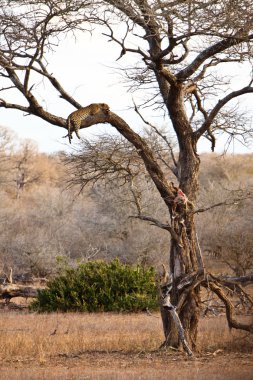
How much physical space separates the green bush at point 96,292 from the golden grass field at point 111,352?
7.69ft

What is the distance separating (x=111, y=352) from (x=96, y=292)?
797cm

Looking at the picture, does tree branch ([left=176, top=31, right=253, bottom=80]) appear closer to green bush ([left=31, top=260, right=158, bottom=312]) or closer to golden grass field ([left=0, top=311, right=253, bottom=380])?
golden grass field ([left=0, top=311, right=253, bottom=380])

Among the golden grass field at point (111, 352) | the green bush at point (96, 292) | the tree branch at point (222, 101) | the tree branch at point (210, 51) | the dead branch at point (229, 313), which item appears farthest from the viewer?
the green bush at point (96, 292)

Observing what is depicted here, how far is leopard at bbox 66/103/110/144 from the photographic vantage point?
1169cm

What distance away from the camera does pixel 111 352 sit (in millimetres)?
12781

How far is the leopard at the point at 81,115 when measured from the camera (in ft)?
38.3

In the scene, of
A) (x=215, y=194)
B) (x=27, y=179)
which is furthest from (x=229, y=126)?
(x=27, y=179)

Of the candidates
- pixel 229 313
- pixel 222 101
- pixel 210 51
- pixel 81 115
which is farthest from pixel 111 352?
pixel 210 51

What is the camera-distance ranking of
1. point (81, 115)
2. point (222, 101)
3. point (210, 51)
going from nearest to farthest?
point (81, 115), point (210, 51), point (222, 101)

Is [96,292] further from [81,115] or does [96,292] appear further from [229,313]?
[81,115]

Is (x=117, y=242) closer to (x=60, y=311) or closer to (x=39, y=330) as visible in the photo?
(x=60, y=311)

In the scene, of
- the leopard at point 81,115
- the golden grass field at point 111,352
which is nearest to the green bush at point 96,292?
the golden grass field at point 111,352

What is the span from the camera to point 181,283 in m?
12.4

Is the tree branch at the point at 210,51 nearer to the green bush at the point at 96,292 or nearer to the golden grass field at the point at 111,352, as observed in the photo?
the golden grass field at the point at 111,352
